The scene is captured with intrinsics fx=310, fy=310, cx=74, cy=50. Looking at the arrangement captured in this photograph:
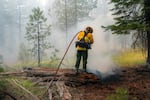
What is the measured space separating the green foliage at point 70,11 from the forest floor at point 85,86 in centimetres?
3179

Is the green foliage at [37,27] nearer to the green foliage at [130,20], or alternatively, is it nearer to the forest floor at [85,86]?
the green foliage at [130,20]

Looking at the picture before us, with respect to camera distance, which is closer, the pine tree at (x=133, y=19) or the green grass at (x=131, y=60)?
the pine tree at (x=133, y=19)

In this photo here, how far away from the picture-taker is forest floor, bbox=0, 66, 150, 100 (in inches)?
392

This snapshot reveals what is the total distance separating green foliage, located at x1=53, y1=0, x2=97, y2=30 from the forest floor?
31.8 meters

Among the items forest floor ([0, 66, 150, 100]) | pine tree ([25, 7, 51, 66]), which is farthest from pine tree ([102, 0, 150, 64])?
pine tree ([25, 7, 51, 66])

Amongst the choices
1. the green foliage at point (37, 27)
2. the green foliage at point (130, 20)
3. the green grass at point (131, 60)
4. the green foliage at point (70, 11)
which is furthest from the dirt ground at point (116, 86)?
the green foliage at point (70, 11)

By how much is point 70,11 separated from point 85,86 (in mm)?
35271

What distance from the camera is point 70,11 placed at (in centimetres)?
4628

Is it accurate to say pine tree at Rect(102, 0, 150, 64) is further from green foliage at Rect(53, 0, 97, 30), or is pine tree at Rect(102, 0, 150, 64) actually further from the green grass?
green foliage at Rect(53, 0, 97, 30)

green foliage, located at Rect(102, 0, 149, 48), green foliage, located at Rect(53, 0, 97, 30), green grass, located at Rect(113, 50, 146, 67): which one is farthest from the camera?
green foliage, located at Rect(53, 0, 97, 30)

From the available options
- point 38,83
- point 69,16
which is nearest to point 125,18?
point 38,83

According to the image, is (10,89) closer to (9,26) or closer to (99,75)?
(99,75)

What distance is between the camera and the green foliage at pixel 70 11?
45250 millimetres

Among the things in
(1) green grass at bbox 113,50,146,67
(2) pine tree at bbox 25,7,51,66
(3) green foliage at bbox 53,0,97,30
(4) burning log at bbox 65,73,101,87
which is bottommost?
(1) green grass at bbox 113,50,146,67
